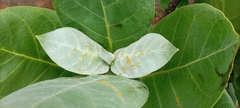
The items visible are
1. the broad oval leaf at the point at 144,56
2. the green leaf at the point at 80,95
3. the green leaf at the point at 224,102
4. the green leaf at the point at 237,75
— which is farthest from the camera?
the green leaf at the point at 237,75

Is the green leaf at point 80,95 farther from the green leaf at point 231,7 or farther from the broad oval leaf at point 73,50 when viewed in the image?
the green leaf at point 231,7

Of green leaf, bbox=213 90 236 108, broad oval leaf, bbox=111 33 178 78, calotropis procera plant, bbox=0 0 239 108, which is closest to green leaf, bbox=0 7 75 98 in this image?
calotropis procera plant, bbox=0 0 239 108

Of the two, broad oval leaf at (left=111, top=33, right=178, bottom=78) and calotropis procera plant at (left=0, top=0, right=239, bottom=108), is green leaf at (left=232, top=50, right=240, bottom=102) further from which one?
broad oval leaf at (left=111, top=33, right=178, bottom=78)

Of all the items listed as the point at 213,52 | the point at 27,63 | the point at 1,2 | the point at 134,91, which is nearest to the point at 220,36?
the point at 213,52

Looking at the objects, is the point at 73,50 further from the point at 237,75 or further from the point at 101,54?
the point at 237,75

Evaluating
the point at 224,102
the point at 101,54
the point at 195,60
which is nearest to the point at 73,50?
the point at 101,54

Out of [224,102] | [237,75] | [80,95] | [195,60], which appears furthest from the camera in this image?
[237,75]

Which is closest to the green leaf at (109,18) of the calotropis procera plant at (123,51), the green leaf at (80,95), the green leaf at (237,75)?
the calotropis procera plant at (123,51)

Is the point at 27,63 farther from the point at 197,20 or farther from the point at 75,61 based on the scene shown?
the point at 197,20
